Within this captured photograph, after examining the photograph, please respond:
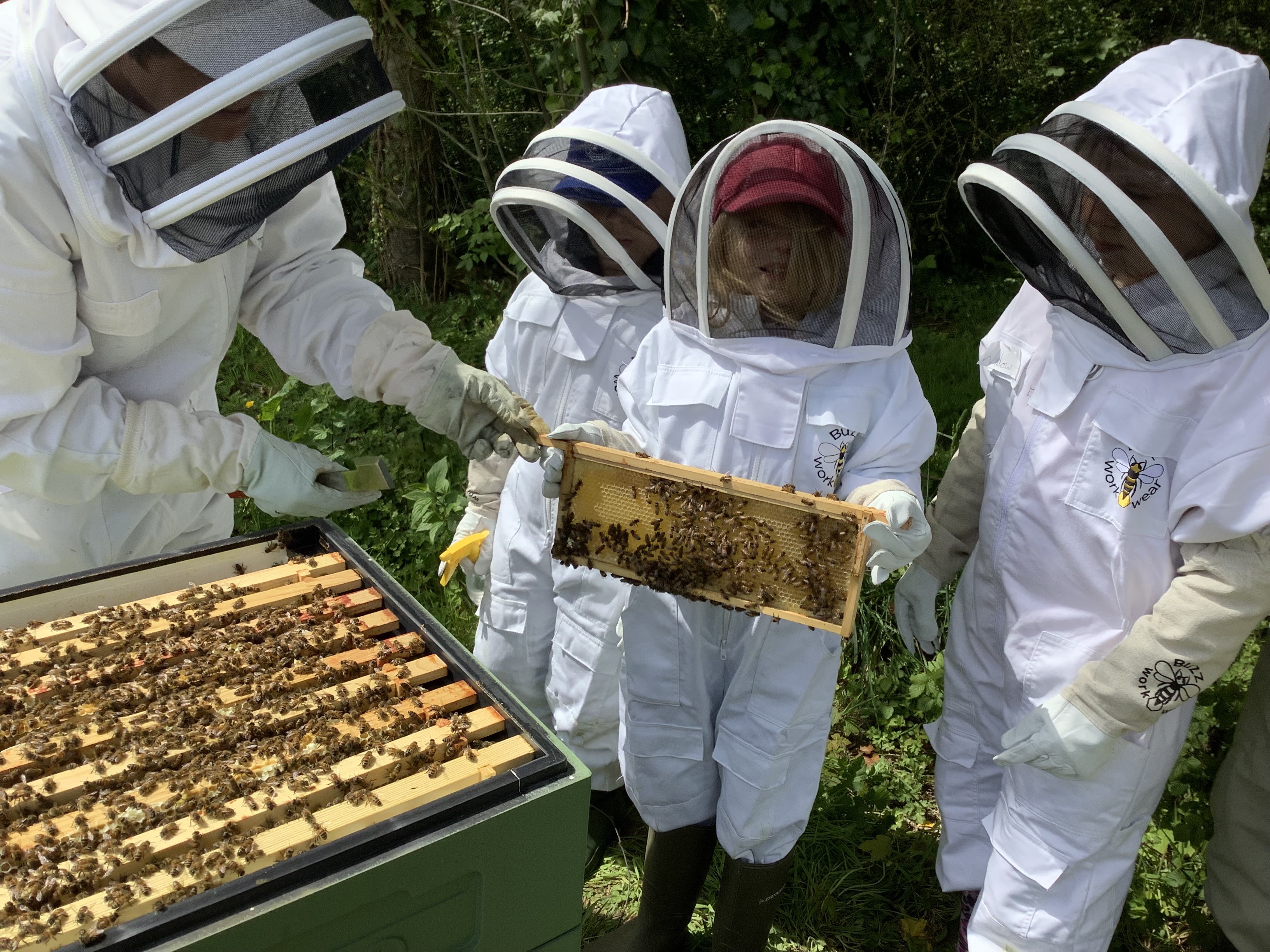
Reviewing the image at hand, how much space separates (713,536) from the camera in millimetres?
2410

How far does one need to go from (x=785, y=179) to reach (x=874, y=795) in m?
2.63

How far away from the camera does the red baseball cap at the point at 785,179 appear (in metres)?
2.31

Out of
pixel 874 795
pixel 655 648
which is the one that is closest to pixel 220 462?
pixel 655 648

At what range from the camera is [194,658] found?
7.00 ft

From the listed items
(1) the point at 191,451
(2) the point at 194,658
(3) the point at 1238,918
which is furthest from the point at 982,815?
(1) the point at 191,451

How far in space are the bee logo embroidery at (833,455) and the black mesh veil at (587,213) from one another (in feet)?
2.74

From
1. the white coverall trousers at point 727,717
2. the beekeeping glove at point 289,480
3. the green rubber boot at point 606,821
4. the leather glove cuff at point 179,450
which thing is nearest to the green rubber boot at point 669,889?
the white coverall trousers at point 727,717

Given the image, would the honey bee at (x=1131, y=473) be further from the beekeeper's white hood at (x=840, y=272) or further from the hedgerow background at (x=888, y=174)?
the hedgerow background at (x=888, y=174)

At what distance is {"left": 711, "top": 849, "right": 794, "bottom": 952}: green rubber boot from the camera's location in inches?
108

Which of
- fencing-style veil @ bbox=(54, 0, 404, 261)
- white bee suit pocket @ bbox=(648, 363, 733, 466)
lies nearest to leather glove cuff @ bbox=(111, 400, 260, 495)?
fencing-style veil @ bbox=(54, 0, 404, 261)

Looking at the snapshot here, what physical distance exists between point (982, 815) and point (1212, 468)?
1326mm

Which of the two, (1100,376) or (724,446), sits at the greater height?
(1100,376)

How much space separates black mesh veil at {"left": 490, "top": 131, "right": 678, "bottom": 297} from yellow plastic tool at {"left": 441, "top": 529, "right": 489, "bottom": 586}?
0.99m

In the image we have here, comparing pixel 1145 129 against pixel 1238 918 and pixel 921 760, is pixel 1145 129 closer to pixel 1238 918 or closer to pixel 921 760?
pixel 1238 918
